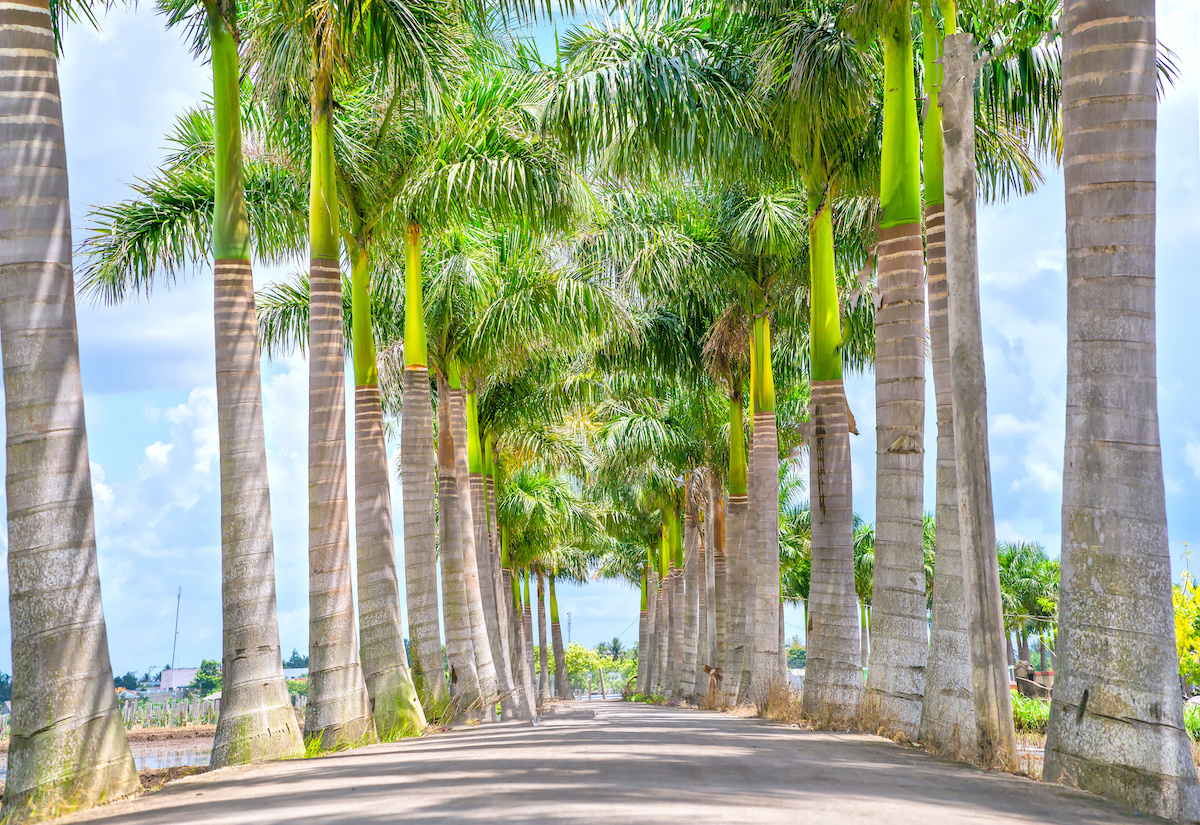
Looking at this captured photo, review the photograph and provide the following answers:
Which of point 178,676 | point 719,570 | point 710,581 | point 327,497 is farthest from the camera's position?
point 178,676

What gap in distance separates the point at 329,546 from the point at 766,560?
418 inches

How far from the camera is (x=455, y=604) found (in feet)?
63.9

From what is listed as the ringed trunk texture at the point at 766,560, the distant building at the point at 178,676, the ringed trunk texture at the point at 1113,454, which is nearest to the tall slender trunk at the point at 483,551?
the ringed trunk texture at the point at 766,560

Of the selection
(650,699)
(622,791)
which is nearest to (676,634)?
(650,699)

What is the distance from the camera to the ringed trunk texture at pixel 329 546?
11758mm

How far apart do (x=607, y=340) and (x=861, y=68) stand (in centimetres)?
1170

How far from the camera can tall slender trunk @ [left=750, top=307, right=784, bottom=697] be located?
19.7m

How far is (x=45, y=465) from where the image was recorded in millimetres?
7234

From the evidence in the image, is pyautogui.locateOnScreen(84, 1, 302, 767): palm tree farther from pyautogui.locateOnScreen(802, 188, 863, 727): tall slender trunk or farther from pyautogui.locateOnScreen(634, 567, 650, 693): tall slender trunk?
pyautogui.locateOnScreen(634, 567, 650, 693): tall slender trunk

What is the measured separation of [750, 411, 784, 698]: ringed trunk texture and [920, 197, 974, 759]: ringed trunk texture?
29.4 ft

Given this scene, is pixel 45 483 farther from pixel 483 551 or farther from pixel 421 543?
pixel 483 551

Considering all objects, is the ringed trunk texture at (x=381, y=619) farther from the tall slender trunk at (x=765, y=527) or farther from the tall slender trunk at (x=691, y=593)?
the tall slender trunk at (x=691, y=593)

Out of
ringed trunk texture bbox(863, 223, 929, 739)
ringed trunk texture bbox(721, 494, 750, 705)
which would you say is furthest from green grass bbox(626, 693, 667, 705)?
ringed trunk texture bbox(863, 223, 929, 739)

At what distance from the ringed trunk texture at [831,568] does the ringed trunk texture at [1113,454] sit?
6.96 meters
